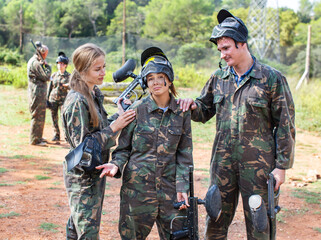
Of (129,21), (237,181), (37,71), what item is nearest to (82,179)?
(237,181)

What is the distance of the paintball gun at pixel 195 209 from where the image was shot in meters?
2.63

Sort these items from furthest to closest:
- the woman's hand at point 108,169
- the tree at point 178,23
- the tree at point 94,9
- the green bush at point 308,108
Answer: the tree at point 178,23 → the tree at point 94,9 → the green bush at point 308,108 → the woman's hand at point 108,169

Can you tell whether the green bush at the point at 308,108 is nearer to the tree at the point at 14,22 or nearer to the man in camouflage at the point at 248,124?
the man in camouflage at the point at 248,124

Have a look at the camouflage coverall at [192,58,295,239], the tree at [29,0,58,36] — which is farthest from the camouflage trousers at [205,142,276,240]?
the tree at [29,0,58,36]

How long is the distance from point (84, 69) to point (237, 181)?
1.59 meters

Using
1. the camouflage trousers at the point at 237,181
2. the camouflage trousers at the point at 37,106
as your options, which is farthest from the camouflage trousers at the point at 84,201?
the camouflage trousers at the point at 37,106

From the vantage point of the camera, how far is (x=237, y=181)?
3402 millimetres

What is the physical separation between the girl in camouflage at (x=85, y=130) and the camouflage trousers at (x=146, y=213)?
0.23 m

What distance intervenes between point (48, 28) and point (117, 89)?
87.8 feet

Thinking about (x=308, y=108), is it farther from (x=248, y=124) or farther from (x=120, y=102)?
(x=120, y=102)

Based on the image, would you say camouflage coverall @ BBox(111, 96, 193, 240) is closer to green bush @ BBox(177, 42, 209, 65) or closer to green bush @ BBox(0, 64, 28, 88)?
green bush @ BBox(0, 64, 28, 88)

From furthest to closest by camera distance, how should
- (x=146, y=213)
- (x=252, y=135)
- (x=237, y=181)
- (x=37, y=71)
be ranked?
(x=37, y=71) → (x=237, y=181) → (x=252, y=135) → (x=146, y=213)

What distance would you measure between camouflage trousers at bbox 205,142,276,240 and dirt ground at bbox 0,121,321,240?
1.48 m

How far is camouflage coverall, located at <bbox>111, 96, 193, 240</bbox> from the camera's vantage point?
304 cm
